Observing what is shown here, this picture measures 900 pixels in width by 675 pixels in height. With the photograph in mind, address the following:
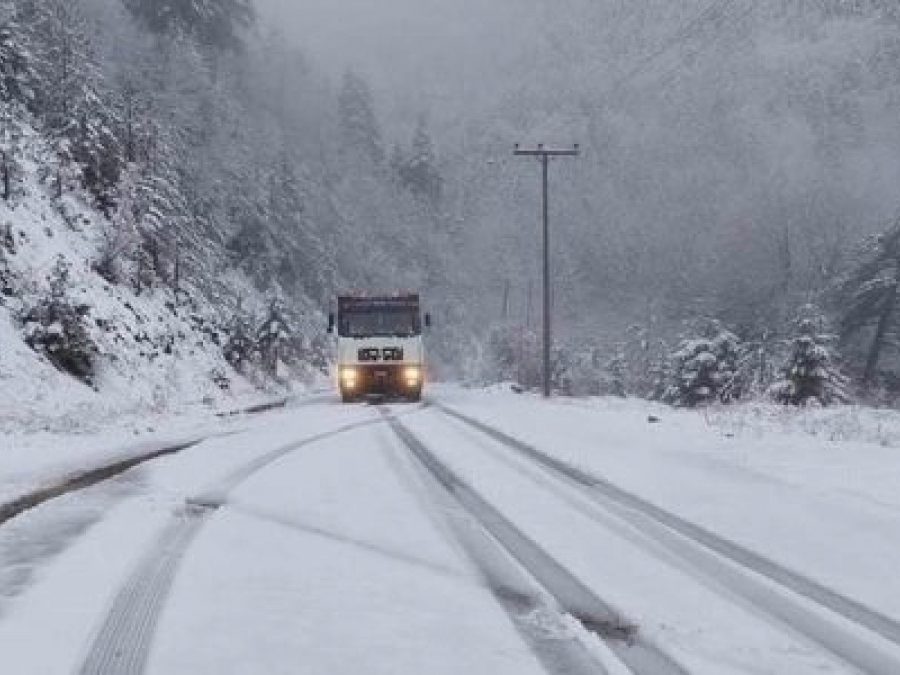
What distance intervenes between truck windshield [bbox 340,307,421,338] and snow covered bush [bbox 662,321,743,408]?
15873mm

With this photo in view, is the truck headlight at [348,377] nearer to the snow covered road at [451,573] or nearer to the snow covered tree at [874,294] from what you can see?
the snow covered road at [451,573]

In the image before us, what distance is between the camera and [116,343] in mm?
26469

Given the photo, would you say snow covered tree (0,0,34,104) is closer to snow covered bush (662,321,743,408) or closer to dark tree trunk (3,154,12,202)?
dark tree trunk (3,154,12,202)

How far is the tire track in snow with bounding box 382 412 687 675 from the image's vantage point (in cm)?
407

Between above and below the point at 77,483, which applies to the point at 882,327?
above

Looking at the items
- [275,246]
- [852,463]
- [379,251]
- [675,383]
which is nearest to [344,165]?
[379,251]

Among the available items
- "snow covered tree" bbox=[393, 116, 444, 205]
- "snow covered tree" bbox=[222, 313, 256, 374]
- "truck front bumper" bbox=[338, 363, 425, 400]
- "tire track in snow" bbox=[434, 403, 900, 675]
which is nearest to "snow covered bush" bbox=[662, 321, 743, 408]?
"truck front bumper" bbox=[338, 363, 425, 400]

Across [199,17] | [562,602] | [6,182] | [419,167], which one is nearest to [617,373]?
[199,17]

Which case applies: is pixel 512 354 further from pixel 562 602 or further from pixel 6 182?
pixel 562 602

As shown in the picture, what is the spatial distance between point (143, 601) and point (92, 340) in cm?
2048

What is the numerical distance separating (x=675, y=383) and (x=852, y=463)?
3463 cm

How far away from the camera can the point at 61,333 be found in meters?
22.4

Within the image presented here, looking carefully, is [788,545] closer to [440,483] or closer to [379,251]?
[440,483]

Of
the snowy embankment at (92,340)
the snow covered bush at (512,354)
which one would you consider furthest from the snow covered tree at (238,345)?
the snow covered bush at (512,354)
